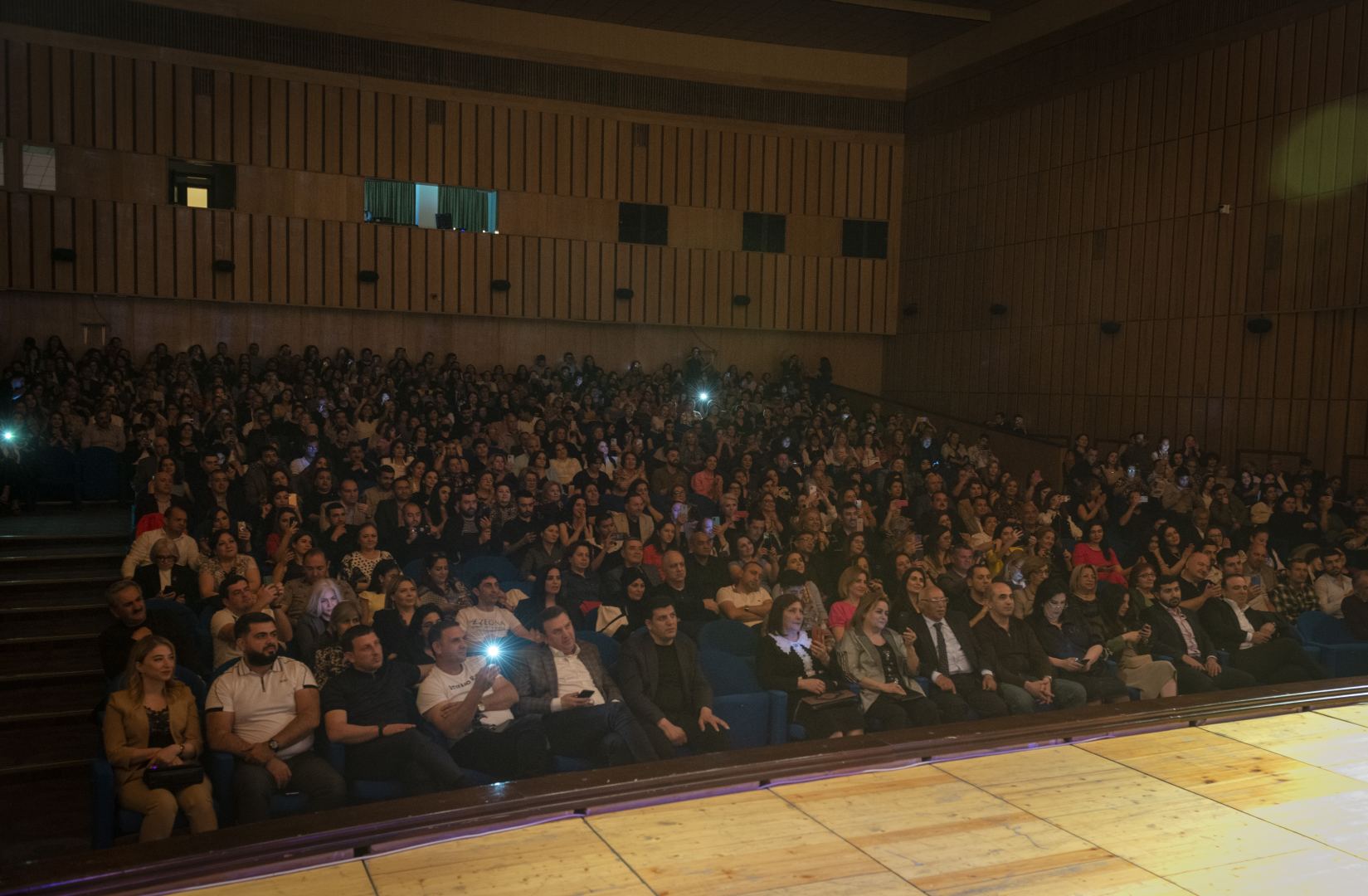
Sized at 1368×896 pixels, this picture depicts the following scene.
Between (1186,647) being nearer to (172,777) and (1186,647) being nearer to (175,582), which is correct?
(172,777)

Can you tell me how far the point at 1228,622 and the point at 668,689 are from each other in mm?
3093

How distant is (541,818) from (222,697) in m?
1.40

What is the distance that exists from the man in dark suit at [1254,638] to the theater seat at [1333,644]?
0.13m

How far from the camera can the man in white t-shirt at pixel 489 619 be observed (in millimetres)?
4441

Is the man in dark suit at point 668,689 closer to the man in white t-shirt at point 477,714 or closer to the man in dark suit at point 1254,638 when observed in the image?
the man in white t-shirt at point 477,714

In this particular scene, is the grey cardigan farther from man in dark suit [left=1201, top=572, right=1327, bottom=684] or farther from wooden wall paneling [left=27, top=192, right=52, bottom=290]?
wooden wall paneling [left=27, top=192, right=52, bottom=290]

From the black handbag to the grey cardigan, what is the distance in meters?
2.51

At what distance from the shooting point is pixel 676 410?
1142 centimetres

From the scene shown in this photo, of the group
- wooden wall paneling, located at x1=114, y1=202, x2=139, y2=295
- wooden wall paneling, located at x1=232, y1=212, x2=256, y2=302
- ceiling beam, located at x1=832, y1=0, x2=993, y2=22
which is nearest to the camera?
wooden wall paneling, located at x1=114, y1=202, x2=139, y2=295

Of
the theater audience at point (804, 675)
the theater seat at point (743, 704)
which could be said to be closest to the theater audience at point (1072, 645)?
the theater audience at point (804, 675)

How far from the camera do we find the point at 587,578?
17.6 ft

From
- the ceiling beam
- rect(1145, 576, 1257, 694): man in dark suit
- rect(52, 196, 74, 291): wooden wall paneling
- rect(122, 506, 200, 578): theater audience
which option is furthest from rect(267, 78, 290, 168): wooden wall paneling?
rect(1145, 576, 1257, 694): man in dark suit

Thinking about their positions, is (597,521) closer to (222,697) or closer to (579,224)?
(222,697)

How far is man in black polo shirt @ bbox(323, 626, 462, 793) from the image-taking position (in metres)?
3.80
